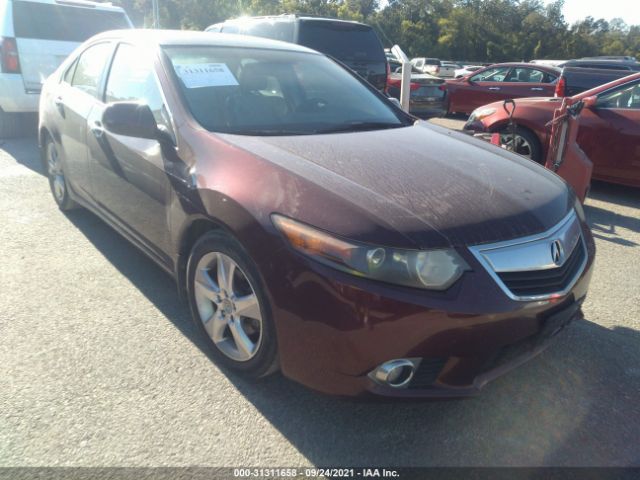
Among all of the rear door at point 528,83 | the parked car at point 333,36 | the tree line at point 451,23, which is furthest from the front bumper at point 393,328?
the tree line at point 451,23

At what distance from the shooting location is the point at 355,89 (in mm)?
3680

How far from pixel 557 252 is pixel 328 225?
1010 millimetres

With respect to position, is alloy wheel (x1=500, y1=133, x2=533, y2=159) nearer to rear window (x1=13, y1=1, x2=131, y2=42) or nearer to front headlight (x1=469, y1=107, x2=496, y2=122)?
front headlight (x1=469, y1=107, x2=496, y2=122)

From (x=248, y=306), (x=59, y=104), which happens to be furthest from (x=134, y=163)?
(x=59, y=104)

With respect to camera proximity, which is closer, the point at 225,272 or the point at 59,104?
the point at 225,272

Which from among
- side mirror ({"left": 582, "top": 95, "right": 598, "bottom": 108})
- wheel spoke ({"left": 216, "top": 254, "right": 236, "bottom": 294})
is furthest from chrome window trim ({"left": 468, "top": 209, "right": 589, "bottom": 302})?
side mirror ({"left": 582, "top": 95, "right": 598, "bottom": 108})

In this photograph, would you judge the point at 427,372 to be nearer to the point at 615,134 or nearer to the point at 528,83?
the point at 615,134

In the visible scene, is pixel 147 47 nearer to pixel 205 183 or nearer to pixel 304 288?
pixel 205 183

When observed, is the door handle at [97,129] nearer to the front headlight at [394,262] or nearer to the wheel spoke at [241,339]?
the wheel spoke at [241,339]

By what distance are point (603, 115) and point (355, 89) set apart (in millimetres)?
3814

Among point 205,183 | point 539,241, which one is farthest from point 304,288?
point 539,241

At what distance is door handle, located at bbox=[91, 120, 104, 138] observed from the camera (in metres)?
3.40

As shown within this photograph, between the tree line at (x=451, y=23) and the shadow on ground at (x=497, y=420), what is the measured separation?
5116 centimetres

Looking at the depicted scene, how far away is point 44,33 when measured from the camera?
7.23 meters
